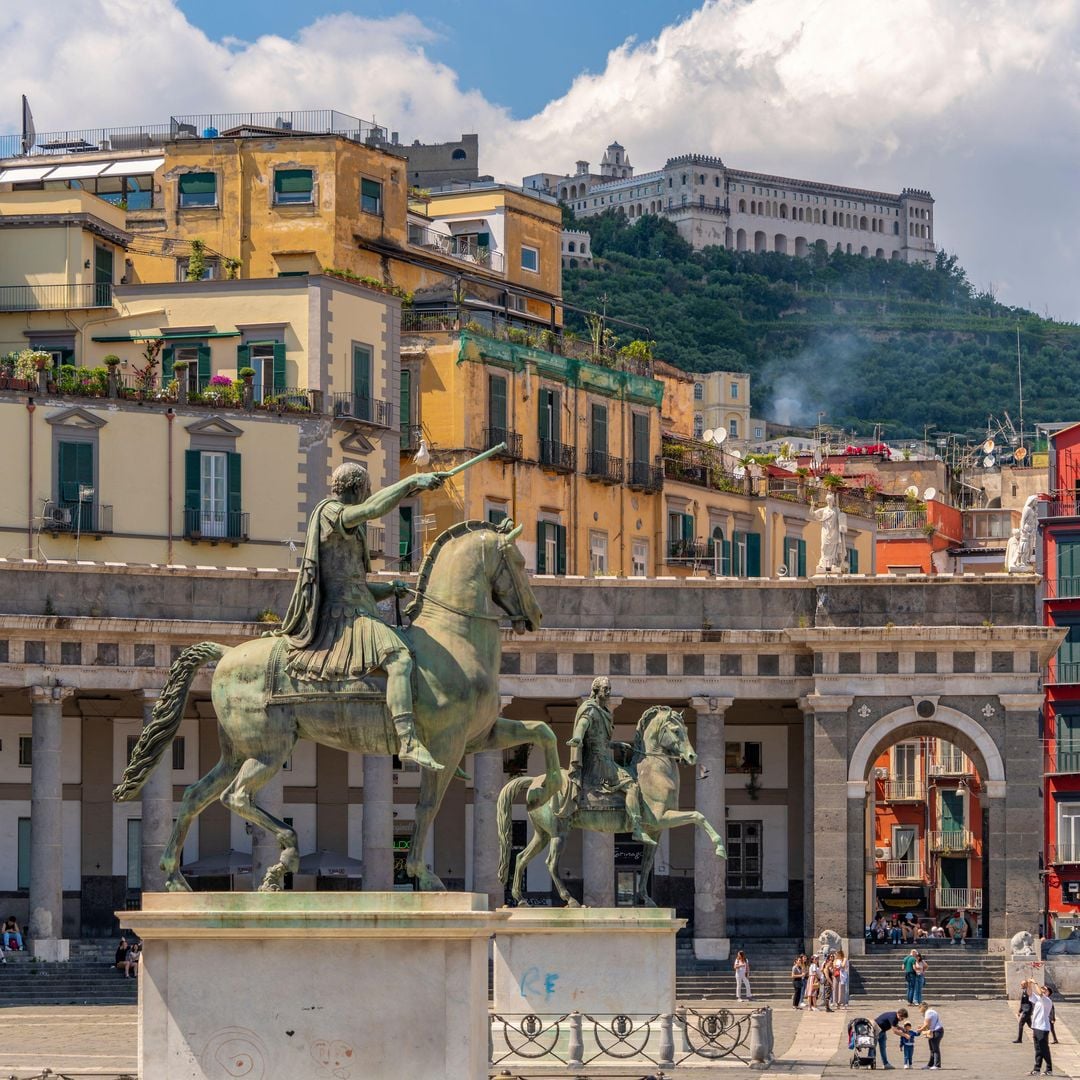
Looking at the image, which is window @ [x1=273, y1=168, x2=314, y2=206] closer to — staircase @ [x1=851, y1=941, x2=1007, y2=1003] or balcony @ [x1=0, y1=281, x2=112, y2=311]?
balcony @ [x1=0, y1=281, x2=112, y2=311]

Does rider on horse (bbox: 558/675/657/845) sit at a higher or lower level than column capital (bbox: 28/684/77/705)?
lower

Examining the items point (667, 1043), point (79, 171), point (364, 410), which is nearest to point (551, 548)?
point (364, 410)

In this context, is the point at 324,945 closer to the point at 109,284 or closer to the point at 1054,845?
the point at 109,284

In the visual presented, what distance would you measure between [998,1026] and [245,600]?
909 inches

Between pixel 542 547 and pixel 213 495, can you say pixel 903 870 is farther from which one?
pixel 213 495

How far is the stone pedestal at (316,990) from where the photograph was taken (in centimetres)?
3547

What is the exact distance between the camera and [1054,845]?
10644 cm

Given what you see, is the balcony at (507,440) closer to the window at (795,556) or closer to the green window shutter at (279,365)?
the green window shutter at (279,365)

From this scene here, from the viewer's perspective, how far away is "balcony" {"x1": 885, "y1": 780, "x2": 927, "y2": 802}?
390ft

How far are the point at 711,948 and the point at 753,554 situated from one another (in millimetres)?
30606

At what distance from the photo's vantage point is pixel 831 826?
82.6m

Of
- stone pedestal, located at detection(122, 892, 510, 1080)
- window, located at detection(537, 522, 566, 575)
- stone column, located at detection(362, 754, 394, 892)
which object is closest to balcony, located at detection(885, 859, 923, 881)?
window, located at detection(537, 522, 566, 575)

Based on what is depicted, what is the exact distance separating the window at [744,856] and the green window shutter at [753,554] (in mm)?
20103

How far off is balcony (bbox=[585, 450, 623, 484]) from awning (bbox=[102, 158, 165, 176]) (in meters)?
17.4
